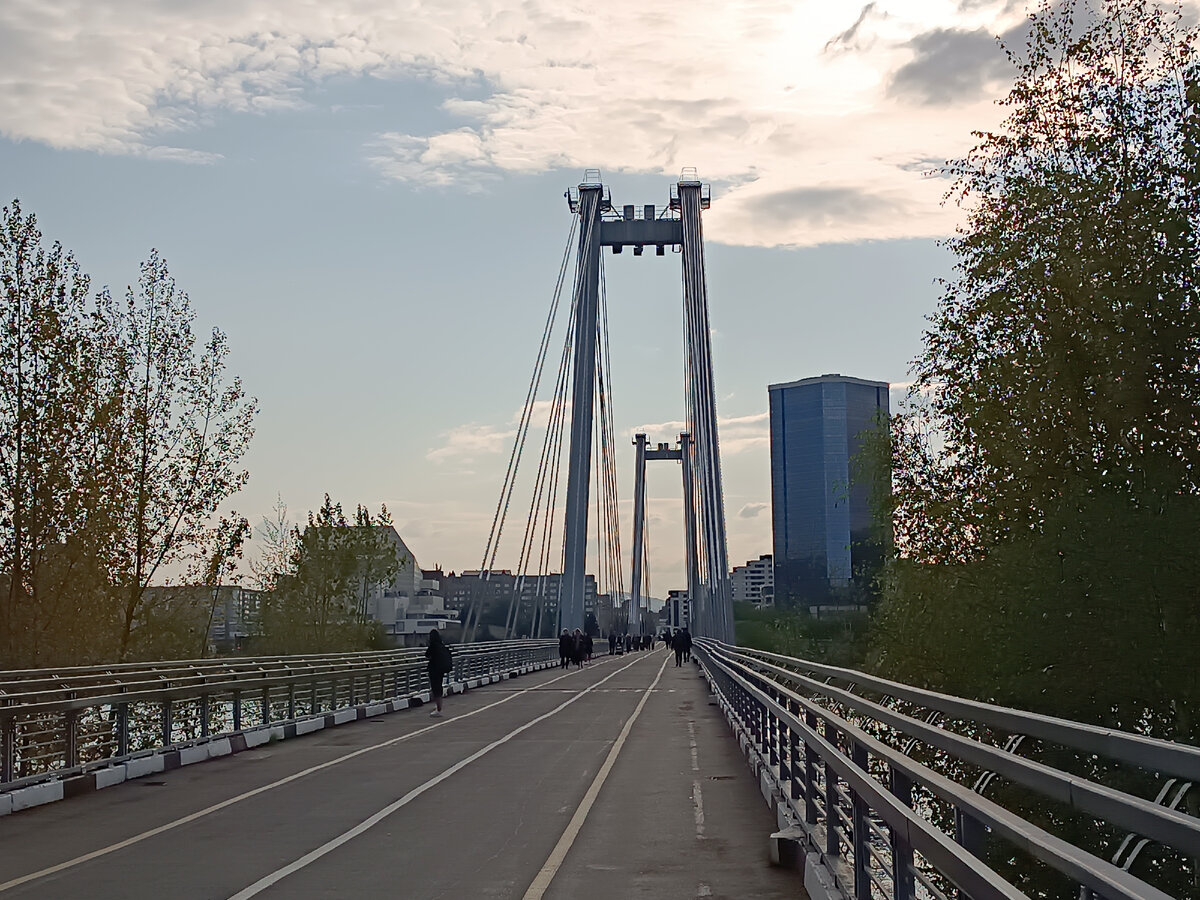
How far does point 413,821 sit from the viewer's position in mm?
12281

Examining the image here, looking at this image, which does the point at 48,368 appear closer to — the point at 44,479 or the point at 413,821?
the point at 44,479

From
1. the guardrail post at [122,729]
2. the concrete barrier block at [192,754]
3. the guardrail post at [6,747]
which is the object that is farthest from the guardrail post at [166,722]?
the guardrail post at [6,747]

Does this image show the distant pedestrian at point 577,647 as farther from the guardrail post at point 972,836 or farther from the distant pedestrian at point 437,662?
the guardrail post at point 972,836

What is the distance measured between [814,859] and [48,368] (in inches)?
913

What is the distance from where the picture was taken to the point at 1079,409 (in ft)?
62.1

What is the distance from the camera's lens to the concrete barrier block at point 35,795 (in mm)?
13445

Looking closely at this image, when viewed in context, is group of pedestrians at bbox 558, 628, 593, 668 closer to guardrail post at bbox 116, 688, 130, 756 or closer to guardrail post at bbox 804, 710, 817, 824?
guardrail post at bbox 116, 688, 130, 756

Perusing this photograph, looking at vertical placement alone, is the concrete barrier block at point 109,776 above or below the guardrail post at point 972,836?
below

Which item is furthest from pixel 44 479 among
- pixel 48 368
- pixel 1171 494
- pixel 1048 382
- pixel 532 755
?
pixel 1171 494

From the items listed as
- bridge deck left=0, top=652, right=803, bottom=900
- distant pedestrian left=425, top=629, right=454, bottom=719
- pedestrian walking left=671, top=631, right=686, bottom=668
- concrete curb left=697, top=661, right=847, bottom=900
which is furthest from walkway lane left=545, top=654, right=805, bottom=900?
pedestrian walking left=671, top=631, right=686, bottom=668

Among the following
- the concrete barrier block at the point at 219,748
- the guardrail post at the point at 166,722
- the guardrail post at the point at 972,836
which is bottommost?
the concrete barrier block at the point at 219,748

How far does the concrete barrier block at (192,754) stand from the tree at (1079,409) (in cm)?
1112

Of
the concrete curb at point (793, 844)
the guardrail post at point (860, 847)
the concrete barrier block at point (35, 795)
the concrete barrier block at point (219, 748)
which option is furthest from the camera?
the concrete barrier block at point (219, 748)

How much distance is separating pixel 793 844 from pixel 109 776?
926cm
